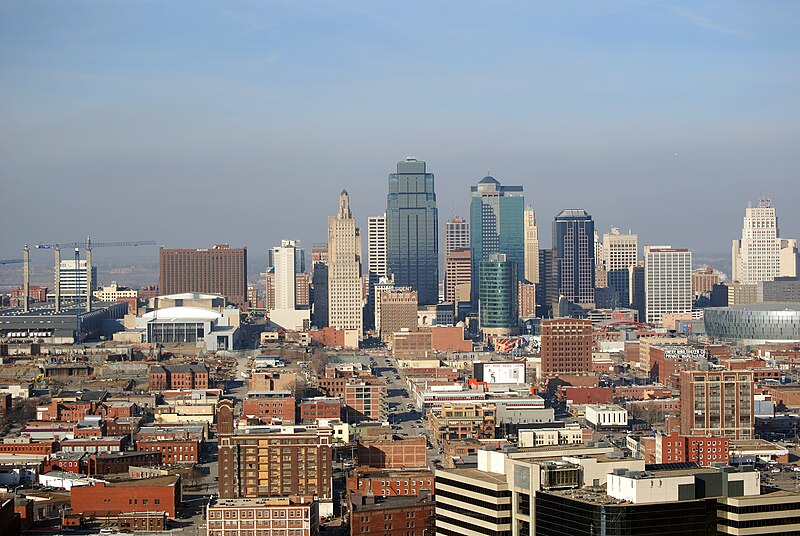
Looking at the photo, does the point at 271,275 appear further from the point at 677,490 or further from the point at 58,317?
the point at 677,490

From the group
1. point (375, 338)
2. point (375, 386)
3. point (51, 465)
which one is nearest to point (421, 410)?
point (375, 386)

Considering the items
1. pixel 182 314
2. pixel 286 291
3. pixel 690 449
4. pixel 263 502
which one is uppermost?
pixel 286 291

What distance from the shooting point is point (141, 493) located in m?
30.3

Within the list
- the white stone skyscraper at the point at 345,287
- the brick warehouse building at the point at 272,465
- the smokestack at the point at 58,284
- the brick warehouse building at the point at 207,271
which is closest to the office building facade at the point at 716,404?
the brick warehouse building at the point at 272,465

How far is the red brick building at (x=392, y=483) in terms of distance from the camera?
98.7 ft

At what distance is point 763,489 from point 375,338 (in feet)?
187

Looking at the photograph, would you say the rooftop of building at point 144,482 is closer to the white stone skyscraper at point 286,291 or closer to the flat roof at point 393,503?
the flat roof at point 393,503

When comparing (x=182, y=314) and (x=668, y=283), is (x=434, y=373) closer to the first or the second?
(x=182, y=314)

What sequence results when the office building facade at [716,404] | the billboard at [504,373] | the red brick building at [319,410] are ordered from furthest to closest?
the billboard at [504,373], the red brick building at [319,410], the office building facade at [716,404]

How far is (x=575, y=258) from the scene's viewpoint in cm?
9256

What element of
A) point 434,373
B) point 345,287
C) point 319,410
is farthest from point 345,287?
point 319,410

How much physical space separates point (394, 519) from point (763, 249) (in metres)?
74.1

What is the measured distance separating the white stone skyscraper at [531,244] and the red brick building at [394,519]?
72328 mm

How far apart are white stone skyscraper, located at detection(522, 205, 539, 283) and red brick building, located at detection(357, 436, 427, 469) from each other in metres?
64.0
